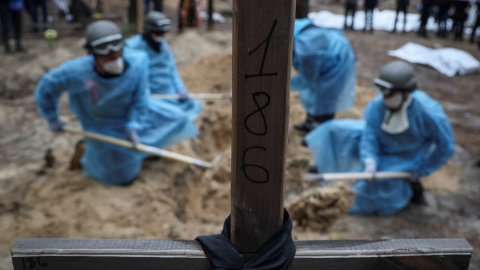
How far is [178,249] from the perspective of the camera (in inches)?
54.6

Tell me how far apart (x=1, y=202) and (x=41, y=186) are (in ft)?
1.34

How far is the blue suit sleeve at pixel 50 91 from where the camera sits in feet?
14.0

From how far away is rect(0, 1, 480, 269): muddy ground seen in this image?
403 centimetres

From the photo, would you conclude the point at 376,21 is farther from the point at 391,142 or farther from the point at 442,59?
the point at 391,142

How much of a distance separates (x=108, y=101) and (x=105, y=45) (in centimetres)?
61

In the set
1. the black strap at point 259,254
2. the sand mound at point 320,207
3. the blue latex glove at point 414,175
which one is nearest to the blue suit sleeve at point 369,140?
the blue latex glove at point 414,175

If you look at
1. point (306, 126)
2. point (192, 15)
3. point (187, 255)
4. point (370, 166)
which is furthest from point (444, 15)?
point (187, 255)

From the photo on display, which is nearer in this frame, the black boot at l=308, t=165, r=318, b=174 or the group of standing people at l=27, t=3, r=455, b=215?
the group of standing people at l=27, t=3, r=455, b=215

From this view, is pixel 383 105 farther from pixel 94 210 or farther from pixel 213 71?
pixel 213 71

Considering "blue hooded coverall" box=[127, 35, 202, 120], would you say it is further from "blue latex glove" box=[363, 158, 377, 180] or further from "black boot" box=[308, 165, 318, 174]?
"blue latex glove" box=[363, 158, 377, 180]

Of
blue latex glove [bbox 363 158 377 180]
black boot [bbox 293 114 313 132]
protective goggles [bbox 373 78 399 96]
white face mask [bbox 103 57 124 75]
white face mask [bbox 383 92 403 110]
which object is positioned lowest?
black boot [bbox 293 114 313 132]

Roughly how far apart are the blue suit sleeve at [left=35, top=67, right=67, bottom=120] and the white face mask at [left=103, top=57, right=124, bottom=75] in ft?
1.38

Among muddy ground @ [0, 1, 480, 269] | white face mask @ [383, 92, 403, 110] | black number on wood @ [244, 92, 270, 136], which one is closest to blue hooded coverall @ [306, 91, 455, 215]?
white face mask @ [383, 92, 403, 110]

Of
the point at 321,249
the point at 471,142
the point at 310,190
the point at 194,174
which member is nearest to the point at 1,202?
the point at 194,174
